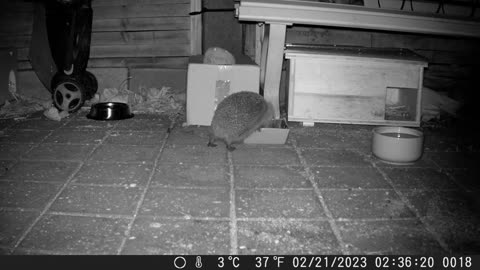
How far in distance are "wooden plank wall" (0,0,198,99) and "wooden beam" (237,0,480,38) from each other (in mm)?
2098

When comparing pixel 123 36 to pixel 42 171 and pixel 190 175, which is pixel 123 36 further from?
pixel 190 175

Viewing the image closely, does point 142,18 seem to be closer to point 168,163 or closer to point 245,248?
point 168,163

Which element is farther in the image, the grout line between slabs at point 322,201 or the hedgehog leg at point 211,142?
the hedgehog leg at point 211,142

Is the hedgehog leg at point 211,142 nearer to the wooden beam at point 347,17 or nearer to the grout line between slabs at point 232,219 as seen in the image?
the grout line between slabs at point 232,219

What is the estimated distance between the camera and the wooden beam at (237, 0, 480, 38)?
152 inches

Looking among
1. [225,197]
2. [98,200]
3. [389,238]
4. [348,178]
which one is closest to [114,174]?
[98,200]

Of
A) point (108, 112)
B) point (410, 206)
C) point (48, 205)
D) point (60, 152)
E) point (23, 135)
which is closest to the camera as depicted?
point (48, 205)

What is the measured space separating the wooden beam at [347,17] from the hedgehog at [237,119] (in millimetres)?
921

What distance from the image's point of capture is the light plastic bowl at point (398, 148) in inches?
131

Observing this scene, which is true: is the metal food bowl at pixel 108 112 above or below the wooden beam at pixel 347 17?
below

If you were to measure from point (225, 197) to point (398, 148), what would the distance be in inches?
69.5

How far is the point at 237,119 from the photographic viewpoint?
3.60m

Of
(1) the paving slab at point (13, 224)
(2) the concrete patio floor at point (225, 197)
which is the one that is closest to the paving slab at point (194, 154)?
(2) the concrete patio floor at point (225, 197)

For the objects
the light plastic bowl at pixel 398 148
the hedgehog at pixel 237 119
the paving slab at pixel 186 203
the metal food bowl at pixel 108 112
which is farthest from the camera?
the metal food bowl at pixel 108 112
